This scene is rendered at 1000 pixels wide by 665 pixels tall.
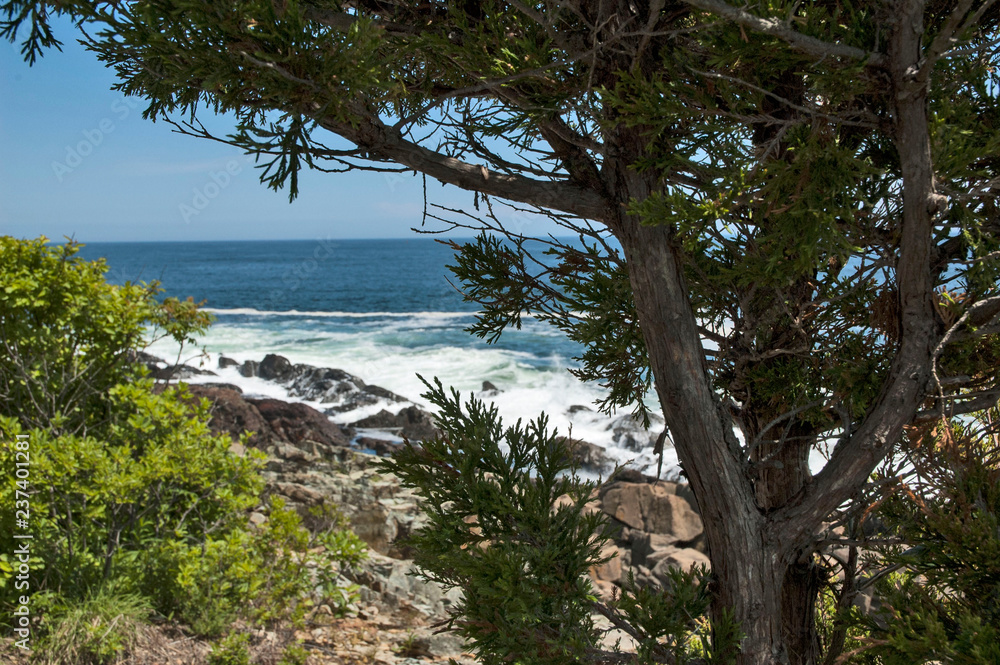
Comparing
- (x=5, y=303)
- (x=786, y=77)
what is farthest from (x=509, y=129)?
(x=5, y=303)

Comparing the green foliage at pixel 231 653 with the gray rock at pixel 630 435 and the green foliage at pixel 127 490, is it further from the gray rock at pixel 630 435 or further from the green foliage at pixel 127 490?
the gray rock at pixel 630 435

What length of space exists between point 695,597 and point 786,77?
72.7 inches

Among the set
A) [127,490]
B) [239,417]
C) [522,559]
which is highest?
[522,559]

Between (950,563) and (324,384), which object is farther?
(324,384)

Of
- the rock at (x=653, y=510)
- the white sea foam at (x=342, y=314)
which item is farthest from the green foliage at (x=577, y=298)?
the white sea foam at (x=342, y=314)

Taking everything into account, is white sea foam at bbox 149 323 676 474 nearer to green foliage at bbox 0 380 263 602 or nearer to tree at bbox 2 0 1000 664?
green foliage at bbox 0 380 263 602

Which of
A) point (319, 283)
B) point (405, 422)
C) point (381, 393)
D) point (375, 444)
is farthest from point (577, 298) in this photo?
point (319, 283)

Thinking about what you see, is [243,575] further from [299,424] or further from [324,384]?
[324,384]

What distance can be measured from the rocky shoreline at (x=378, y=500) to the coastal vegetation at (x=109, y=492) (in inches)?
25.7

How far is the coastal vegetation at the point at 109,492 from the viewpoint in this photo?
488 centimetres

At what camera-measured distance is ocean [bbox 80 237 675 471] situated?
1975 cm

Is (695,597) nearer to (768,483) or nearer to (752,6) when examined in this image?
(768,483)

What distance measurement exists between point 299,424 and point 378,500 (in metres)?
7.48

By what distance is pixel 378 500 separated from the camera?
10805 mm
